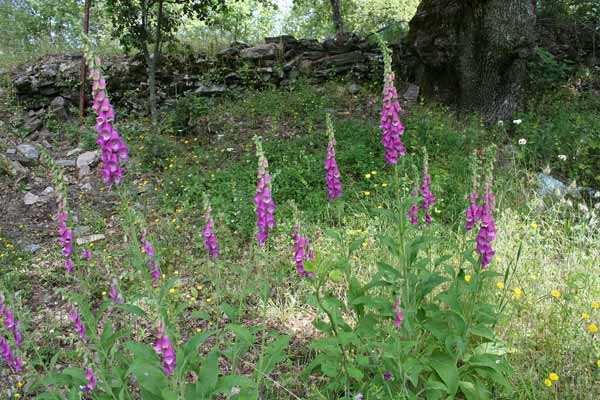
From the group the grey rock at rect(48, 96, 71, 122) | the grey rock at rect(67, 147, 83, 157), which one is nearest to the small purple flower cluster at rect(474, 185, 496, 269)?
the grey rock at rect(67, 147, 83, 157)

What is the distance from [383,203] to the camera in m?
4.55

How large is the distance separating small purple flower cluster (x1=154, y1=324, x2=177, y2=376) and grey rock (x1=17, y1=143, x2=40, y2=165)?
627cm

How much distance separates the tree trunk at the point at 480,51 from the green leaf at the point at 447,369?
17.7 ft

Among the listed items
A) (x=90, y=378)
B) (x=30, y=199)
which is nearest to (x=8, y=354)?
(x=90, y=378)

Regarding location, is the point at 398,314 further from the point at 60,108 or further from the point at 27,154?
the point at 60,108

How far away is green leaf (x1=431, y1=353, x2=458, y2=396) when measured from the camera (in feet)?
6.78

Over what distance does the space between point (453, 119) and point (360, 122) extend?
1394 mm

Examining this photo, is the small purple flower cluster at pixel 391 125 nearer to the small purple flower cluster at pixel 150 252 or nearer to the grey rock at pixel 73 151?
the small purple flower cluster at pixel 150 252

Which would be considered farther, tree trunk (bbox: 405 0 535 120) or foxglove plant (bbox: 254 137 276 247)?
tree trunk (bbox: 405 0 535 120)

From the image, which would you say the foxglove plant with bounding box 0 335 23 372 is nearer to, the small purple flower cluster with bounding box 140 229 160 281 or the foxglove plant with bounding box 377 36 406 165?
the small purple flower cluster with bounding box 140 229 160 281

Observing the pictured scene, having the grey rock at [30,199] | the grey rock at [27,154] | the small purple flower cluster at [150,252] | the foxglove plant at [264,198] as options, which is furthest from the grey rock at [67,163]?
the foxglove plant at [264,198]

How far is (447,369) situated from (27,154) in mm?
7028

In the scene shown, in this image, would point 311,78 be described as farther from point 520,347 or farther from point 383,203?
point 520,347

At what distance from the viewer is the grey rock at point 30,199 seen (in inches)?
226
